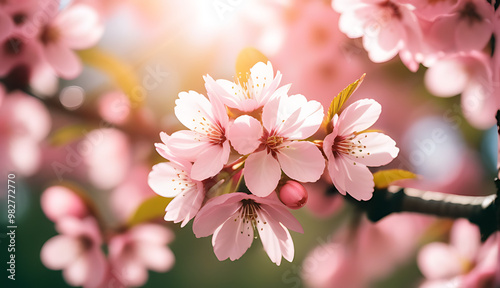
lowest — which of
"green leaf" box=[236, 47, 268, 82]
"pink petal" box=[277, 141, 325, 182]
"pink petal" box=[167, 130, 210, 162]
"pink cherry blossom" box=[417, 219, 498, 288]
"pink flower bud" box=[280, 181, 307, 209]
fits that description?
"pink cherry blossom" box=[417, 219, 498, 288]

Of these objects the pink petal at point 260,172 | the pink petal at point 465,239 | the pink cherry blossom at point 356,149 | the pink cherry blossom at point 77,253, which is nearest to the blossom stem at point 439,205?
the pink petal at point 465,239

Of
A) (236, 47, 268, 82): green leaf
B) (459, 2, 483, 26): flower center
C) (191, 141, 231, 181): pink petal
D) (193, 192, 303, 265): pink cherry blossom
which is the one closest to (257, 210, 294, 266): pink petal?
(193, 192, 303, 265): pink cherry blossom

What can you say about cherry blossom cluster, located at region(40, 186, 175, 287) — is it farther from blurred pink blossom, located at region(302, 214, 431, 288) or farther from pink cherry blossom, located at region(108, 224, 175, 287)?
blurred pink blossom, located at region(302, 214, 431, 288)

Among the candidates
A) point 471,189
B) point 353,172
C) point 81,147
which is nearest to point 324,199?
point 353,172

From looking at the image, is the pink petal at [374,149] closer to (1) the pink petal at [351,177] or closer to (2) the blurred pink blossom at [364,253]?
(1) the pink petal at [351,177]

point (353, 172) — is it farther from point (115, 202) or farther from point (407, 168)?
point (115, 202)

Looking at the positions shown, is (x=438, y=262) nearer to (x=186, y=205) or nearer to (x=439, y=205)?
(x=439, y=205)
